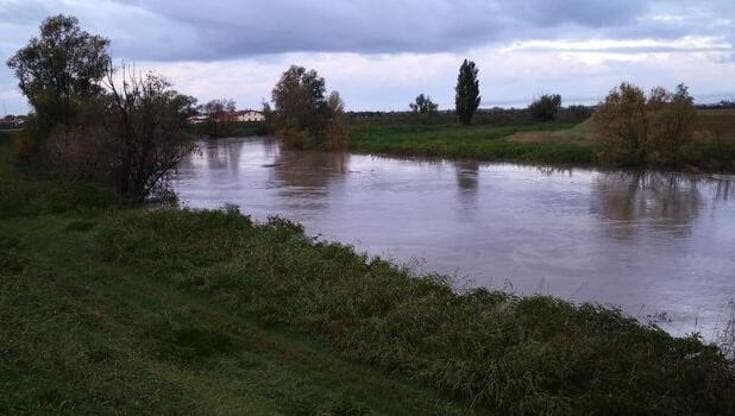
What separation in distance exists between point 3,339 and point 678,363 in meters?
7.00

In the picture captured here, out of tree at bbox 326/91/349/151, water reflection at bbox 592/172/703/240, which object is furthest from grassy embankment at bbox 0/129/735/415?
tree at bbox 326/91/349/151

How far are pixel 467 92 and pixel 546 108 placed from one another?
10.4 metres

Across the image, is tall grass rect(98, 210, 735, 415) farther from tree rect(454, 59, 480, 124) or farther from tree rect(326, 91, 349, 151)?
tree rect(454, 59, 480, 124)

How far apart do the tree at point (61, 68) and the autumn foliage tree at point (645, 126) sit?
25829 mm

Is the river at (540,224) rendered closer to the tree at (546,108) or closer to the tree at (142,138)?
the tree at (142,138)

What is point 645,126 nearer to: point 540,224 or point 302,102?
point 540,224

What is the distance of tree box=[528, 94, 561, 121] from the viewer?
78.6m

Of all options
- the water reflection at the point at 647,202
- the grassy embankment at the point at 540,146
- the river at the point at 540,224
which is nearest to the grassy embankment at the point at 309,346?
the river at the point at 540,224

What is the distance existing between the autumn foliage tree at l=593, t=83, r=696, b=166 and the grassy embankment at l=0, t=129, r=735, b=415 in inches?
1089

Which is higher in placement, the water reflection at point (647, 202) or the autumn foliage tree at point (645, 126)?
the autumn foliage tree at point (645, 126)

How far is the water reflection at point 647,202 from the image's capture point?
18.6 m

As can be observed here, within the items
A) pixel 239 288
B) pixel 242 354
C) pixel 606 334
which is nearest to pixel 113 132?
pixel 239 288

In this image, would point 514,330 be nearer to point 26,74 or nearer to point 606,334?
point 606,334

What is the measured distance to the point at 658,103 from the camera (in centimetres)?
3694
